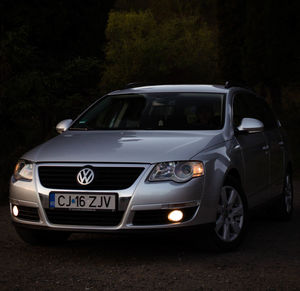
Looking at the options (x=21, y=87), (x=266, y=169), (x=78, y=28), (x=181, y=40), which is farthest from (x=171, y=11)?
(x=266, y=169)

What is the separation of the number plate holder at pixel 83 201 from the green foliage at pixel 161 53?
133 ft

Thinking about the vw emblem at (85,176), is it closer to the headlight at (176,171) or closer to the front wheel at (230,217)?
the headlight at (176,171)

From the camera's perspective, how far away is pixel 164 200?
636 centimetres

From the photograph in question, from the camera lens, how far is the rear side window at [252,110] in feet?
26.8

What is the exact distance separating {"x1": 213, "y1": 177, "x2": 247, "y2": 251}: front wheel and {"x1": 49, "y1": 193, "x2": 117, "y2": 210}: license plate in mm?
1041

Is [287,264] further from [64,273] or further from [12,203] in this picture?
[12,203]

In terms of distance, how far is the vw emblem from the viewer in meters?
6.47

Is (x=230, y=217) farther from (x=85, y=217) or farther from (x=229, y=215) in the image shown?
(x=85, y=217)

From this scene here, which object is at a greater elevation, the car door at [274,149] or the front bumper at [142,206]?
the front bumper at [142,206]

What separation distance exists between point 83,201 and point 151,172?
25.0 inches

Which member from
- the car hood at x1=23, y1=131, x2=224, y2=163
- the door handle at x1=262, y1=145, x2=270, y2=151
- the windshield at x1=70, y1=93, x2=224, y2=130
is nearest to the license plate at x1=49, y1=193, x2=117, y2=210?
the car hood at x1=23, y1=131, x2=224, y2=163

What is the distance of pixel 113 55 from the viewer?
169ft

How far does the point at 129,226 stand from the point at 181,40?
4455 centimetres

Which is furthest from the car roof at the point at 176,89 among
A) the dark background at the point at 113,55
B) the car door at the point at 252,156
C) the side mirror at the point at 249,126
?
the dark background at the point at 113,55
